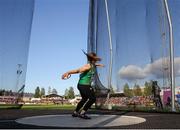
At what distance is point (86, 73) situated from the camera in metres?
4.86

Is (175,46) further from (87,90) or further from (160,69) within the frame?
Answer: (87,90)

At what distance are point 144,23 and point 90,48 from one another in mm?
2882

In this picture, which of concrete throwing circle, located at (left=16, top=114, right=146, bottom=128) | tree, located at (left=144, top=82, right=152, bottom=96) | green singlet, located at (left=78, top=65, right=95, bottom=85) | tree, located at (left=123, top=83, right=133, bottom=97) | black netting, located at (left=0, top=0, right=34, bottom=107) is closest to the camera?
concrete throwing circle, located at (left=16, top=114, right=146, bottom=128)

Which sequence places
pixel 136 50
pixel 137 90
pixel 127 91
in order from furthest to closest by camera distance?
pixel 127 91, pixel 136 50, pixel 137 90

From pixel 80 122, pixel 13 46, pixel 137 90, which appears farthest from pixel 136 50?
pixel 80 122

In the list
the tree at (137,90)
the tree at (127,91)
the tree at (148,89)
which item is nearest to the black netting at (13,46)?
the tree at (127,91)

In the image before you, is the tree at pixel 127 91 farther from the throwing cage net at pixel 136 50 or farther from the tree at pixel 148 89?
the tree at pixel 148 89

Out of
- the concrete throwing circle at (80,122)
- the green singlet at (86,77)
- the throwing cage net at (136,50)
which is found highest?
the throwing cage net at (136,50)

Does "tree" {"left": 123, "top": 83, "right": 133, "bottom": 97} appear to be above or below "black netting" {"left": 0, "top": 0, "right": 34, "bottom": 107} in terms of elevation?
below

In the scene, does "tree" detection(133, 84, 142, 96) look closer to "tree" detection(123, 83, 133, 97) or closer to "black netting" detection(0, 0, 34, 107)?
"tree" detection(123, 83, 133, 97)

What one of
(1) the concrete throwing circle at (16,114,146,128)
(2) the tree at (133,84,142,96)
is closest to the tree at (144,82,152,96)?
(2) the tree at (133,84,142,96)

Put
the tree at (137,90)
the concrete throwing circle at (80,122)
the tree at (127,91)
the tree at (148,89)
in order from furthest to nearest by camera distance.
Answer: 1. the tree at (127,91)
2. the tree at (137,90)
3. the tree at (148,89)
4. the concrete throwing circle at (80,122)

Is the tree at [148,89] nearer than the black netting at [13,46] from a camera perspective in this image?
Yes

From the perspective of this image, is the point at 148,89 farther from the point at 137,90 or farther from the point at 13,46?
the point at 13,46
